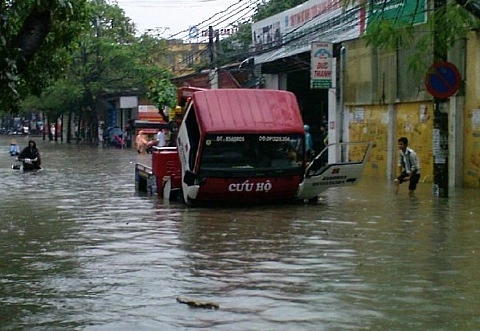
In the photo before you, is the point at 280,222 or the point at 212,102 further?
the point at 212,102

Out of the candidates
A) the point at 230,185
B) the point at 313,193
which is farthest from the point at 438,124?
the point at 230,185

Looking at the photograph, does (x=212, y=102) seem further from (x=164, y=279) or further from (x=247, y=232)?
(x=164, y=279)

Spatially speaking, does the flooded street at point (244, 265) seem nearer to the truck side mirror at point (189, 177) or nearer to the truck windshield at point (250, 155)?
the truck side mirror at point (189, 177)

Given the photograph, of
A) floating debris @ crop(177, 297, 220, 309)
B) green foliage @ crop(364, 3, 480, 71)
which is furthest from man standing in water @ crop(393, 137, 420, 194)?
floating debris @ crop(177, 297, 220, 309)

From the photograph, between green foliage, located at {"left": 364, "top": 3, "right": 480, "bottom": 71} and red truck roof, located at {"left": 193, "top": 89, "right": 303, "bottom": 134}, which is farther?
red truck roof, located at {"left": 193, "top": 89, "right": 303, "bottom": 134}

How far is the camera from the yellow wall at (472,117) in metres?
23.2

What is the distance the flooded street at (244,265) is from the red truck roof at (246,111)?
1735 mm

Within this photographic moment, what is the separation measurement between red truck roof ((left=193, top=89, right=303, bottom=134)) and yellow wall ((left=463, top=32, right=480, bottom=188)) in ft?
21.3

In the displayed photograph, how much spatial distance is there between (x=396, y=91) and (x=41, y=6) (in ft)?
69.1

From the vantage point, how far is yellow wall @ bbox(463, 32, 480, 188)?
2325 cm

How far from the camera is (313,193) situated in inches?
762

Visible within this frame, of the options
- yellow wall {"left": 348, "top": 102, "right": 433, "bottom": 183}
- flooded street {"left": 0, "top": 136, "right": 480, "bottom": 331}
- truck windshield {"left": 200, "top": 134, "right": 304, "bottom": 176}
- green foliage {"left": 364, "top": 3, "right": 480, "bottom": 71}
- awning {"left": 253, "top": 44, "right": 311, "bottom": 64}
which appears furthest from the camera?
awning {"left": 253, "top": 44, "right": 311, "bottom": 64}

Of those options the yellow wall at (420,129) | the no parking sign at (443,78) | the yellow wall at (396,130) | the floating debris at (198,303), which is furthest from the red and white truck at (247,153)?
the floating debris at (198,303)

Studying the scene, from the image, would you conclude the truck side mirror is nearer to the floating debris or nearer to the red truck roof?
the red truck roof
